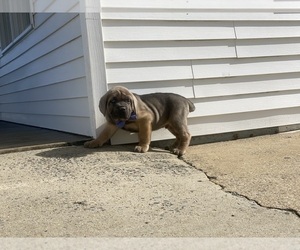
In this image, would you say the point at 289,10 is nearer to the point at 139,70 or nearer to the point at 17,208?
the point at 139,70

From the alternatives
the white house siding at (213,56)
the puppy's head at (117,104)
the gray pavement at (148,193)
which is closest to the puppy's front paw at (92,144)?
the gray pavement at (148,193)

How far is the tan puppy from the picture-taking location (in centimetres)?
405

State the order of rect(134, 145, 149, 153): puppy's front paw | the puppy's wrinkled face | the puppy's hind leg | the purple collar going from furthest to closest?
1. the puppy's hind leg
2. rect(134, 145, 149, 153): puppy's front paw
3. the purple collar
4. the puppy's wrinkled face

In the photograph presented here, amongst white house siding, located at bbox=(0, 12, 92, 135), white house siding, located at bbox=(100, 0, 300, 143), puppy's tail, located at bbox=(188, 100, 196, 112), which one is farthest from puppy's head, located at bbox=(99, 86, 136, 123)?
puppy's tail, located at bbox=(188, 100, 196, 112)

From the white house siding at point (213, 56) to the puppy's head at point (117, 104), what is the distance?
0.48 m

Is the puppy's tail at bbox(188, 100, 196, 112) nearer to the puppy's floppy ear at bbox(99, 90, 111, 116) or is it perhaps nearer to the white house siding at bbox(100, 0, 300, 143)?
the white house siding at bbox(100, 0, 300, 143)

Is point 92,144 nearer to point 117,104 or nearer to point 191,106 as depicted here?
point 117,104

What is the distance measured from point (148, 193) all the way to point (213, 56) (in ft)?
8.44

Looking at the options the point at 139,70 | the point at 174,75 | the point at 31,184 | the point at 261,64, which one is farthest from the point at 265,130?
the point at 31,184

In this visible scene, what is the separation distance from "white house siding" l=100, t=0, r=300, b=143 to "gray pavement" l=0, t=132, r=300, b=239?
87 cm

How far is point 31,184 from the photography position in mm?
3277

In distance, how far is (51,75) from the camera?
5750mm

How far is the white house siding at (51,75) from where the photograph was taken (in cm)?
480

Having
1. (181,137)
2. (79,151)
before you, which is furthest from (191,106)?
(79,151)
